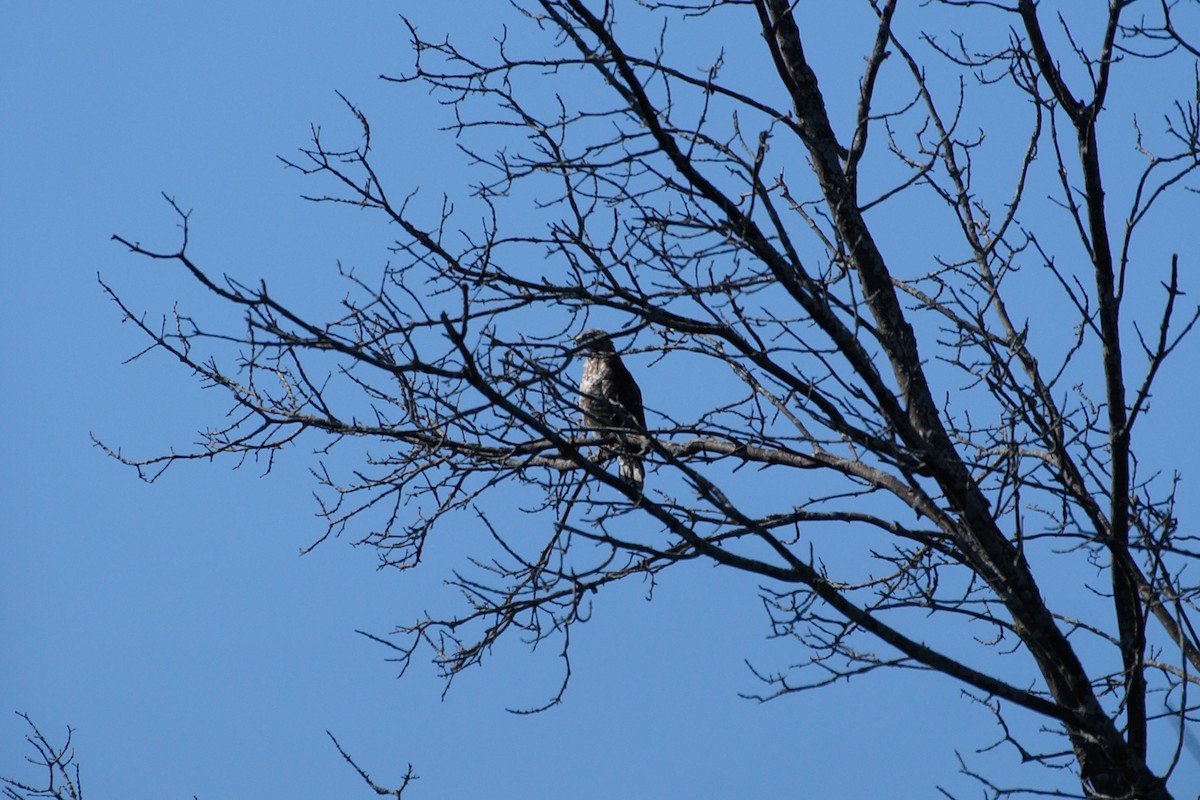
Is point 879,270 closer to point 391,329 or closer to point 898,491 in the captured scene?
point 898,491

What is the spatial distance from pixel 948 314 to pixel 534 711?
209 cm

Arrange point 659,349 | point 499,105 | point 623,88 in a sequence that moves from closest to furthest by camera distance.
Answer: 1. point 623,88
2. point 499,105
3. point 659,349

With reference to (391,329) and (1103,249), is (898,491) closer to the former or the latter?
(1103,249)

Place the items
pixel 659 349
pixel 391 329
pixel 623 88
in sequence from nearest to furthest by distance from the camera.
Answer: pixel 391 329
pixel 623 88
pixel 659 349

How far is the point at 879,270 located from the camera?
4.55 metres

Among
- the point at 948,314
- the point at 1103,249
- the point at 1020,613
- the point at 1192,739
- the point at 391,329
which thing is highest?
the point at 948,314

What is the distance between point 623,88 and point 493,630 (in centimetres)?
181

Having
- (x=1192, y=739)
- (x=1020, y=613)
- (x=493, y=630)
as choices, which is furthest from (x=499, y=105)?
(x=1192, y=739)

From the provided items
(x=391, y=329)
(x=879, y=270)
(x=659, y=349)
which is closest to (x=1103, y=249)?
(x=879, y=270)

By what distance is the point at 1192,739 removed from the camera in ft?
12.7

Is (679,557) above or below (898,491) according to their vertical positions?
below

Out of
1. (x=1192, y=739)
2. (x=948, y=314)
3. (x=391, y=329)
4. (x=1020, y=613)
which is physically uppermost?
(x=948, y=314)

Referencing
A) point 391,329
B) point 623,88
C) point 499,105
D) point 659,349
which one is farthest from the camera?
point 659,349

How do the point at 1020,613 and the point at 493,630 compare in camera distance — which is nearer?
the point at 1020,613
